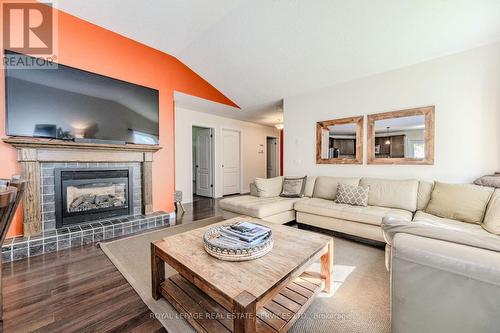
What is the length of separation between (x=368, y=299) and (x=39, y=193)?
3.64m

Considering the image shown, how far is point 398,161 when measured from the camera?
10.3 ft

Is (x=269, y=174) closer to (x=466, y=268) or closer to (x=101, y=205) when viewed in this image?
(x=101, y=205)

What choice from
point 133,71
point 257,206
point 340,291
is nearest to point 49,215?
point 133,71

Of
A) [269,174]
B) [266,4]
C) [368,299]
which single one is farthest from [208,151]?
[368,299]

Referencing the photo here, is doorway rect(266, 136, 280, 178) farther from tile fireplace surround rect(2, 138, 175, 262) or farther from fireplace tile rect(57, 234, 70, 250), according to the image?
fireplace tile rect(57, 234, 70, 250)

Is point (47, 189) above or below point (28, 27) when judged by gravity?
below

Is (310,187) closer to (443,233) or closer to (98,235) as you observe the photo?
(443,233)

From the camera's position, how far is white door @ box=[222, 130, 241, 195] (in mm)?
5961

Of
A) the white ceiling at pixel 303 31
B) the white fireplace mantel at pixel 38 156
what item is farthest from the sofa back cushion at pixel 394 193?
the white fireplace mantel at pixel 38 156

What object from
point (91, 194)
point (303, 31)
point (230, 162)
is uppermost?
point (303, 31)

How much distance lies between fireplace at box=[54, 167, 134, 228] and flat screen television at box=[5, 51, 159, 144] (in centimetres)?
51

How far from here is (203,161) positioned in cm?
594

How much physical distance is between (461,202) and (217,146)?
4.80 meters

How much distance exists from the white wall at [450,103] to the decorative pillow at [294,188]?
79 cm
